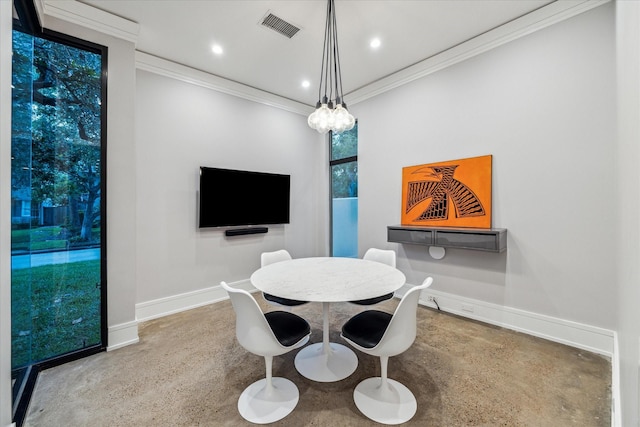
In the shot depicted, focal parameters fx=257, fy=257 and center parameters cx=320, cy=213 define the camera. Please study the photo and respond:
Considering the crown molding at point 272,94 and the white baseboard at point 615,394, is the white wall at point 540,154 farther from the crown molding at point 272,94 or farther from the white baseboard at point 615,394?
the white baseboard at point 615,394

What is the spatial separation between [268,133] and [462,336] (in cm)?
382

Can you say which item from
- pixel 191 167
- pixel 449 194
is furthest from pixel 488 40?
pixel 191 167

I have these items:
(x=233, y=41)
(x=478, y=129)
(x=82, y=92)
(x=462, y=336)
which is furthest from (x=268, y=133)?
(x=462, y=336)

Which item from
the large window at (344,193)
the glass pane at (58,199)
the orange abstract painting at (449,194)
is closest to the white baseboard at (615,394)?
the orange abstract painting at (449,194)

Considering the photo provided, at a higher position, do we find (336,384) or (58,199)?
(58,199)

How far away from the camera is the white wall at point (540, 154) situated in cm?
229

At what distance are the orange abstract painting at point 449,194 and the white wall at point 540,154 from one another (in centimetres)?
11

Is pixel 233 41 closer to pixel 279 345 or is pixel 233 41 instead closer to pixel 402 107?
pixel 402 107

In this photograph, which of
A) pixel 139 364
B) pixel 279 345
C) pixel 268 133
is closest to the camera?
pixel 279 345

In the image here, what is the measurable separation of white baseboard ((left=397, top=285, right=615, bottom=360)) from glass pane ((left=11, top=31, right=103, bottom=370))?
12.6ft

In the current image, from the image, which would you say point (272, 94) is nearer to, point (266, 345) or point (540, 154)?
point (540, 154)

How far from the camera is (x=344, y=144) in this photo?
466 cm

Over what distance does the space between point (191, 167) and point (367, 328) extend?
3006mm

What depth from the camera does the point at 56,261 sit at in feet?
7.60
